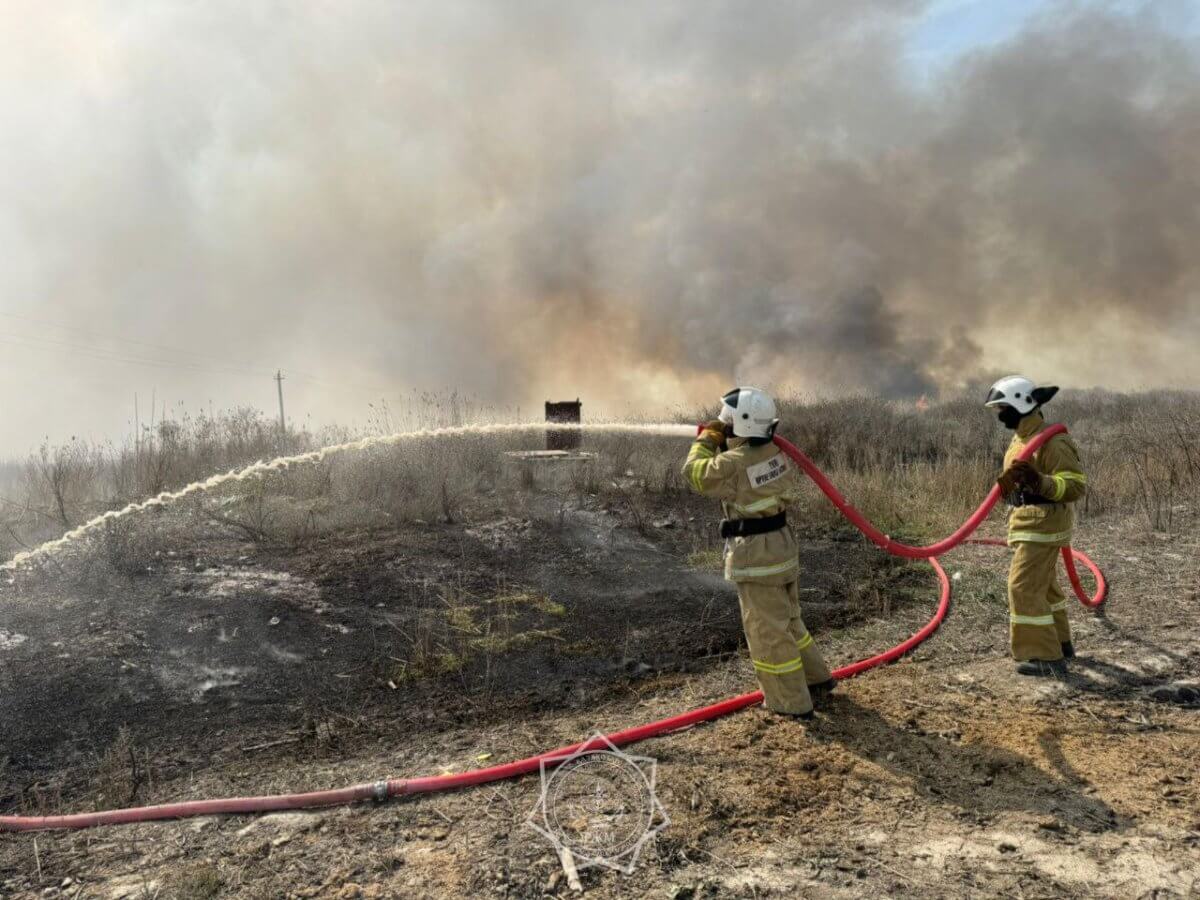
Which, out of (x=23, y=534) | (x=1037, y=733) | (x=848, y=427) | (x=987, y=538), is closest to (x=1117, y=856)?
(x=1037, y=733)

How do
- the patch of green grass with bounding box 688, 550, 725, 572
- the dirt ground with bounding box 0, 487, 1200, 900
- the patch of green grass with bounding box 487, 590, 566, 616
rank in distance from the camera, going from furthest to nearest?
the patch of green grass with bounding box 688, 550, 725, 572 < the patch of green grass with bounding box 487, 590, 566, 616 < the dirt ground with bounding box 0, 487, 1200, 900

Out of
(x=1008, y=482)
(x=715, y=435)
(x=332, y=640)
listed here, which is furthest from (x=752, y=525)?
(x=332, y=640)

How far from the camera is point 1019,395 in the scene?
4465mm

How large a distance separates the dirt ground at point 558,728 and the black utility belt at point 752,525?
0.95 metres

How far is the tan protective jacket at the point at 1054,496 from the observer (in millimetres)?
4160

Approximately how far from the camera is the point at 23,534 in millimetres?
7566

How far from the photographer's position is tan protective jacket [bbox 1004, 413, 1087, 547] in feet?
13.6

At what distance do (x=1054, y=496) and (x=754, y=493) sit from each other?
178 cm

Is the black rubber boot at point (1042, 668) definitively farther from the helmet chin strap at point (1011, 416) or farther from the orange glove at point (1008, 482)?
the helmet chin strap at point (1011, 416)

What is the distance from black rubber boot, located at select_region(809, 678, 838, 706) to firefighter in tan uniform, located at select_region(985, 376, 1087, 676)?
121 centimetres

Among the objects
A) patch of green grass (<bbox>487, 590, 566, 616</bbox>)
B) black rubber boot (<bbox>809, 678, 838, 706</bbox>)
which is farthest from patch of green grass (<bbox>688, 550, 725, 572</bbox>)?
black rubber boot (<bbox>809, 678, 838, 706</bbox>)

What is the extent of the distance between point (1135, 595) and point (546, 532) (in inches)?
210

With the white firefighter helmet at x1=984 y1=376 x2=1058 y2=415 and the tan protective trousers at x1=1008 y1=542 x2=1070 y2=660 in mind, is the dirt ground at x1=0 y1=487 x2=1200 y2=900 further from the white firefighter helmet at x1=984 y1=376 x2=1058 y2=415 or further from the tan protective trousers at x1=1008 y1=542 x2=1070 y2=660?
the white firefighter helmet at x1=984 y1=376 x2=1058 y2=415

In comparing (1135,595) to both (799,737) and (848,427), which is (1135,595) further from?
(848,427)
